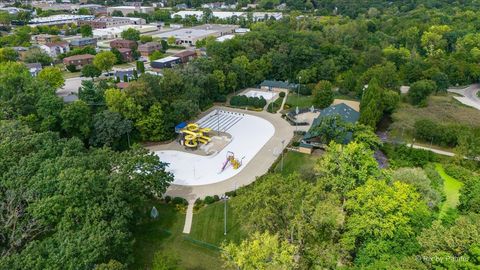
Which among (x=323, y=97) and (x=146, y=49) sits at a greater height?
(x=146, y=49)

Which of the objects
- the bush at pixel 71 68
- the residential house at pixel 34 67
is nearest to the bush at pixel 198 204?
the residential house at pixel 34 67

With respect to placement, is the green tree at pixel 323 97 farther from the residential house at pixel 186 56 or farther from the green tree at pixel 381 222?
the residential house at pixel 186 56

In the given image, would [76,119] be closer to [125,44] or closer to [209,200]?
[209,200]

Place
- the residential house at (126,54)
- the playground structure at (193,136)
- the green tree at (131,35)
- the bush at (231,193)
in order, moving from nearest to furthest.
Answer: the bush at (231,193), the playground structure at (193,136), the residential house at (126,54), the green tree at (131,35)

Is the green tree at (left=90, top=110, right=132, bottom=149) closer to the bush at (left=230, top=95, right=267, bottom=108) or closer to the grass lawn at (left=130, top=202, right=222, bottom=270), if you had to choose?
the grass lawn at (left=130, top=202, right=222, bottom=270)

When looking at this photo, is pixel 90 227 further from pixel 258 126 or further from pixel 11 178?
pixel 258 126

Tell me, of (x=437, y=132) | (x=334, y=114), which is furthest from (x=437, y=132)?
(x=334, y=114)
